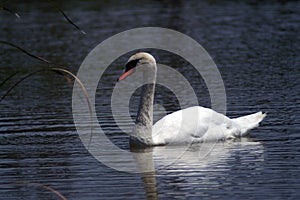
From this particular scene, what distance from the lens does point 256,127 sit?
435 inches

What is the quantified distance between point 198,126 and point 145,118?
0.74 meters

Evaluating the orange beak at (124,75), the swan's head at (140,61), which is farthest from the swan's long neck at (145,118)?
the orange beak at (124,75)

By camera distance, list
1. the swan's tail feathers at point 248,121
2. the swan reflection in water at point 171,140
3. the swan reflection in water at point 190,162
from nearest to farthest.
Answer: the swan reflection in water at point 190,162
the swan reflection in water at point 171,140
the swan's tail feathers at point 248,121

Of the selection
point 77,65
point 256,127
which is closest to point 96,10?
point 77,65

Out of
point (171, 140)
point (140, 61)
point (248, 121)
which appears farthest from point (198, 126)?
point (140, 61)

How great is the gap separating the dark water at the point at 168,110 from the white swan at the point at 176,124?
0.24 metres

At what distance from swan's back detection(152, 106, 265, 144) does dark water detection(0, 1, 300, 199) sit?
0.22 m

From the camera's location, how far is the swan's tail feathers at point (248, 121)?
10836mm

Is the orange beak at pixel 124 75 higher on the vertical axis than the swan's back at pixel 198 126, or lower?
higher

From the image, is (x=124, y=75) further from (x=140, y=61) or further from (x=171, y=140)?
(x=171, y=140)

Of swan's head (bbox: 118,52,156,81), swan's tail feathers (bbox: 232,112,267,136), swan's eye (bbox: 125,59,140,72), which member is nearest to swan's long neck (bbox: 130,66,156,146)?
swan's head (bbox: 118,52,156,81)

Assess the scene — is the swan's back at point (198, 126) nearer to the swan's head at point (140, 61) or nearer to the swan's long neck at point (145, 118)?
the swan's long neck at point (145, 118)

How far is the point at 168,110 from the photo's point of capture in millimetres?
12531

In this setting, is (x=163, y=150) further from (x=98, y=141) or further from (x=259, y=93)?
(x=259, y=93)
